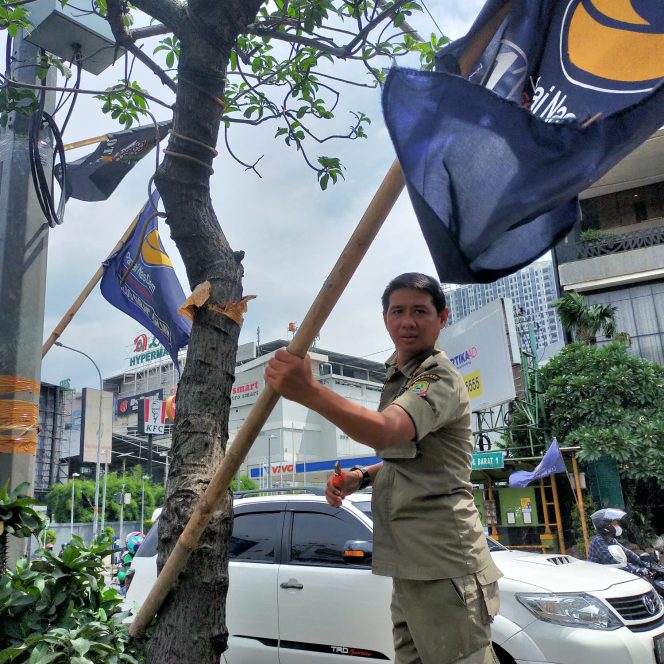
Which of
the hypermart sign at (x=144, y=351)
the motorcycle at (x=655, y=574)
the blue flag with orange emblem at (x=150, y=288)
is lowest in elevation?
the motorcycle at (x=655, y=574)

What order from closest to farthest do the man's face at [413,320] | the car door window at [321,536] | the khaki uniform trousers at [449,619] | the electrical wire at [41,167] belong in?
the khaki uniform trousers at [449,619] < the man's face at [413,320] < the electrical wire at [41,167] < the car door window at [321,536]

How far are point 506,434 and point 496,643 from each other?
1603 cm

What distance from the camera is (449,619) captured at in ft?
6.66

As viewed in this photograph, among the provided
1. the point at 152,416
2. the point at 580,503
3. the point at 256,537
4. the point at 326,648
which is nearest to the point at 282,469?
the point at 152,416

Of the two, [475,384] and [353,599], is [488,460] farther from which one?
[353,599]

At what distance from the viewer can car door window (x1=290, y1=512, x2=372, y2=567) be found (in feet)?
16.4

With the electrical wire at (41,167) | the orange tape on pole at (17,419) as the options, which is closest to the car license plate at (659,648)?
the orange tape on pole at (17,419)

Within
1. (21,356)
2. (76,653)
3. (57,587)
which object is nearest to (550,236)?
(76,653)

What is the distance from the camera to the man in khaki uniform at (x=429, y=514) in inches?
79.5

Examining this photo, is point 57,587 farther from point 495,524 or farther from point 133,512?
point 133,512

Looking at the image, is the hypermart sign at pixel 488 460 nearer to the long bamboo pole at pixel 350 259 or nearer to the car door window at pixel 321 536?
the car door window at pixel 321 536

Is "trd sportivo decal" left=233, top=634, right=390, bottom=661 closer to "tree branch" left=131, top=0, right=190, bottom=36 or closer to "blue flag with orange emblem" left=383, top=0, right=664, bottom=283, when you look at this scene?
"blue flag with orange emblem" left=383, top=0, right=664, bottom=283

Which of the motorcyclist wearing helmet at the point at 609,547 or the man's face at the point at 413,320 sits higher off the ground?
the man's face at the point at 413,320

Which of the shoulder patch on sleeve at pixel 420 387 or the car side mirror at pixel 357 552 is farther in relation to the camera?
the car side mirror at pixel 357 552
